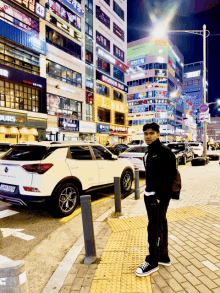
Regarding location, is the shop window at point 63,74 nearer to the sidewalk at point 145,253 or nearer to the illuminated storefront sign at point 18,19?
the illuminated storefront sign at point 18,19

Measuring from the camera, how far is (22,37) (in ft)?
73.4

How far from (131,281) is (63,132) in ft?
88.5

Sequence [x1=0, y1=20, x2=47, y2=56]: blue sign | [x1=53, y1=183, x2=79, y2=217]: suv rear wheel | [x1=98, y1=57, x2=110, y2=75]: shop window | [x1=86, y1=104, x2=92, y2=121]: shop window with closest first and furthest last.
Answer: [x1=53, y1=183, x2=79, y2=217]: suv rear wheel, [x1=0, y1=20, x2=47, y2=56]: blue sign, [x1=86, y1=104, x2=92, y2=121]: shop window, [x1=98, y1=57, x2=110, y2=75]: shop window

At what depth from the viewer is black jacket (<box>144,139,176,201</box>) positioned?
2520 millimetres

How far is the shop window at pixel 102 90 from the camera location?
121 ft

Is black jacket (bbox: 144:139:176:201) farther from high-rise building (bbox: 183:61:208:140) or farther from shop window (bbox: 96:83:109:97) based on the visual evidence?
high-rise building (bbox: 183:61:208:140)

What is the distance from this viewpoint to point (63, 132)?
2842 cm

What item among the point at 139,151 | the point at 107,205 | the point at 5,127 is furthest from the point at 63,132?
the point at 107,205

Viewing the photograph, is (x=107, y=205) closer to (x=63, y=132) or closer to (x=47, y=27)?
(x=63, y=132)

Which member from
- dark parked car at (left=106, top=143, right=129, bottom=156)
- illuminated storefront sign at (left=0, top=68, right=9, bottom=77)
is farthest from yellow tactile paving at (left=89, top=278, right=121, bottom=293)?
illuminated storefront sign at (left=0, top=68, right=9, bottom=77)

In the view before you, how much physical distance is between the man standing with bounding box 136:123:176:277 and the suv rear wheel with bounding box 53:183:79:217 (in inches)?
99.6

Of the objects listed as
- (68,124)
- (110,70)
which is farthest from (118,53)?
(68,124)

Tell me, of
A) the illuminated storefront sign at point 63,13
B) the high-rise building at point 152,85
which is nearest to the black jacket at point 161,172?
the illuminated storefront sign at point 63,13

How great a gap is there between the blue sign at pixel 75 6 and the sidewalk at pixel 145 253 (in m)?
32.0
